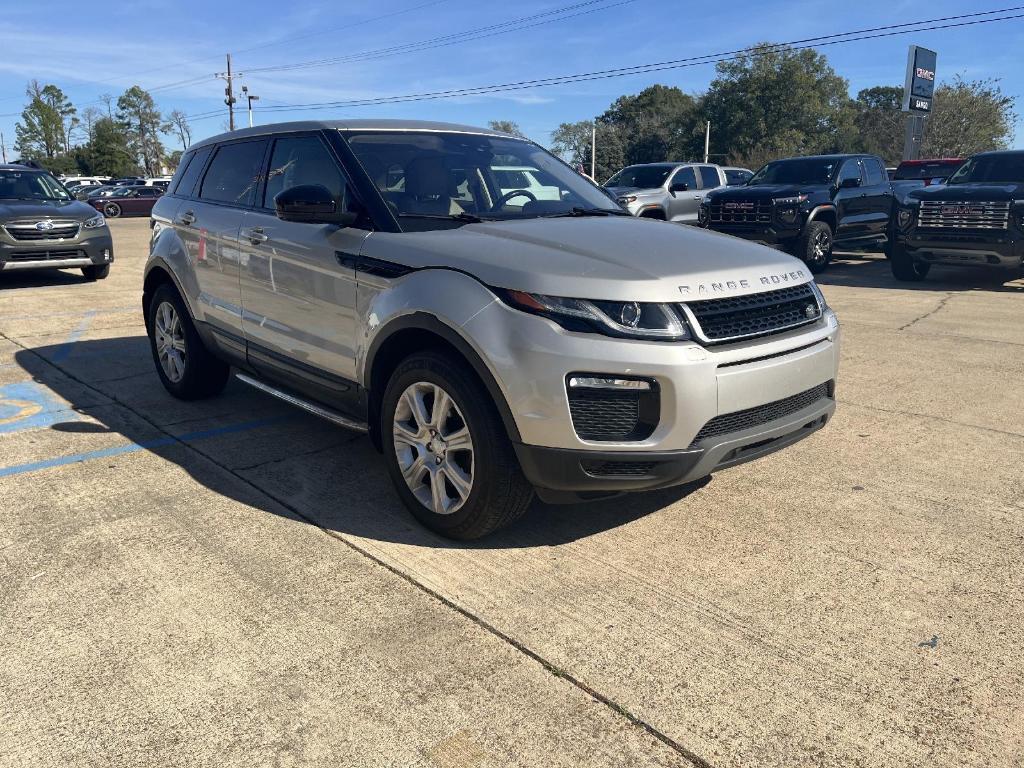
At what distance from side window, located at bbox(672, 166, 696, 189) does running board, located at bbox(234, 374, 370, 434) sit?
43.4 ft

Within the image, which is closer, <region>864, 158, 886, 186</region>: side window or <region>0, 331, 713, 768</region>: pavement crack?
<region>0, 331, 713, 768</region>: pavement crack

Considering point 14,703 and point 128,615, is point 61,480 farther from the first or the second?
point 14,703

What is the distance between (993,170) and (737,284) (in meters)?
10.6

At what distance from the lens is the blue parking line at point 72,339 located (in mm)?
7250

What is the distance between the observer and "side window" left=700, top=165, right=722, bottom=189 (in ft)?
57.0

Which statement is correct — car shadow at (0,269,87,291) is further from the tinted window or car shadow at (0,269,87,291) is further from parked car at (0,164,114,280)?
the tinted window

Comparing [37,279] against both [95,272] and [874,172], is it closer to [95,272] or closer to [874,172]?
[95,272]

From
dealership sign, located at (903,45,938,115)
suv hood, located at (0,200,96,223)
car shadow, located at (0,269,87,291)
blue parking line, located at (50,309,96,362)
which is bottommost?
blue parking line, located at (50,309,96,362)

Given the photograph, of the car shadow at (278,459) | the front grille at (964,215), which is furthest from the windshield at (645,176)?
the car shadow at (278,459)

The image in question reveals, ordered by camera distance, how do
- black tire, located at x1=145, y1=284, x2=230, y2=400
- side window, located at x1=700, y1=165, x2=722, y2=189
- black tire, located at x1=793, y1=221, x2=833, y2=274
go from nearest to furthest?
black tire, located at x1=145, y1=284, x2=230, y2=400, black tire, located at x1=793, y1=221, x2=833, y2=274, side window, located at x1=700, y1=165, x2=722, y2=189

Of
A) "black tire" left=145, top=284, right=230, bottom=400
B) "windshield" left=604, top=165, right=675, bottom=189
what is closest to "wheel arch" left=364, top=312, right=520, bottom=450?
"black tire" left=145, top=284, right=230, bottom=400

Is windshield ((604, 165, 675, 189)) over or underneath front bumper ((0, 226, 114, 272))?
over

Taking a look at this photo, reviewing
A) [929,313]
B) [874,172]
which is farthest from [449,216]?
[874,172]

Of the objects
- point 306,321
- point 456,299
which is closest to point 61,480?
point 306,321
